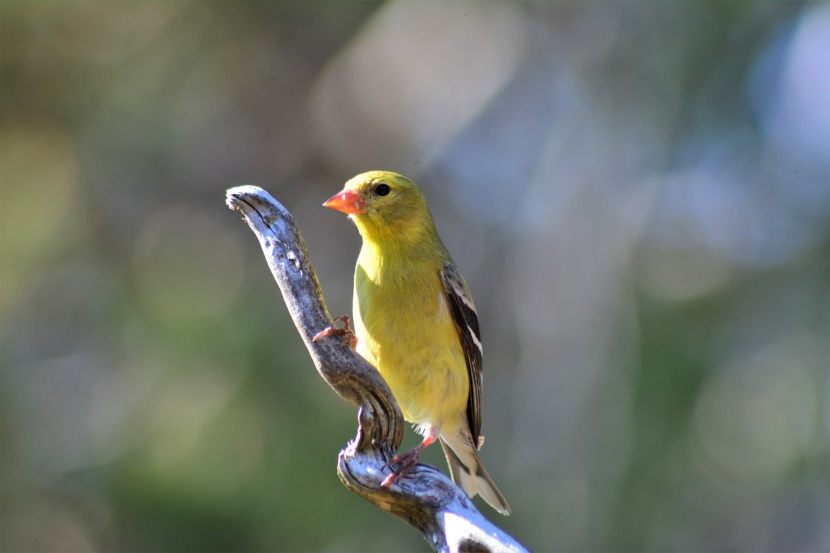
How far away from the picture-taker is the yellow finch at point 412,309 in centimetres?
377

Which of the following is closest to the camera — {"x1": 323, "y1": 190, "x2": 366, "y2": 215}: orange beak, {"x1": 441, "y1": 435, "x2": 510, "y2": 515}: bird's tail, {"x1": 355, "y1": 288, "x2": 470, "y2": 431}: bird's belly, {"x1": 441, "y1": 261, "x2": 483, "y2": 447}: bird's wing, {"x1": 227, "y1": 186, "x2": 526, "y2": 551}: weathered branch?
{"x1": 227, "y1": 186, "x2": 526, "y2": 551}: weathered branch

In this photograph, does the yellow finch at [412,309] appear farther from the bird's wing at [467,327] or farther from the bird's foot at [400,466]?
the bird's foot at [400,466]

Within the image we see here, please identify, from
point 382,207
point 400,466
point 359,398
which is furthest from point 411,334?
point 400,466

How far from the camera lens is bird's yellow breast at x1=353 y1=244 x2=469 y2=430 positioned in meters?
3.75

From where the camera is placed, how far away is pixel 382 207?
3969mm

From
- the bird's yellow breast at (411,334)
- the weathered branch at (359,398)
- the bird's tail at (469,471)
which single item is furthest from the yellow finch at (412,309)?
the weathered branch at (359,398)

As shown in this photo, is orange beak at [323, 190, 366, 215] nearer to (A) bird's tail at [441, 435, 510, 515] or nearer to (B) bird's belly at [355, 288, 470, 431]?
(B) bird's belly at [355, 288, 470, 431]

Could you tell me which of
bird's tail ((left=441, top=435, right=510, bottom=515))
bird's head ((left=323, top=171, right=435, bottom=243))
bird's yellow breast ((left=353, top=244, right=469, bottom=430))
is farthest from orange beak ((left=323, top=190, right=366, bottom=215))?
bird's tail ((left=441, top=435, right=510, bottom=515))

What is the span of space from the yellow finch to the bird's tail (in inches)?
4.3

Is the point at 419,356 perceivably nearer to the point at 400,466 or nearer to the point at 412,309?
the point at 412,309

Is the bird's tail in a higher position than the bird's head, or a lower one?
lower

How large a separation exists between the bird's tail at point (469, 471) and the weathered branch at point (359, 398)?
1378 millimetres

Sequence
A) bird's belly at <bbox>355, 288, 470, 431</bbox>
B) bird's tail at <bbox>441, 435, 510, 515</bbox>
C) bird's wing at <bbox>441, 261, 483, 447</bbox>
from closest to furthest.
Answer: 1. bird's belly at <bbox>355, 288, 470, 431</bbox>
2. bird's wing at <bbox>441, 261, 483, 447</bbox>
3. bird's tail at <bbox>441, 435, 510, 515</bbox>

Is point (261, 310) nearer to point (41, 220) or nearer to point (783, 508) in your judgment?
point (41, 220)
